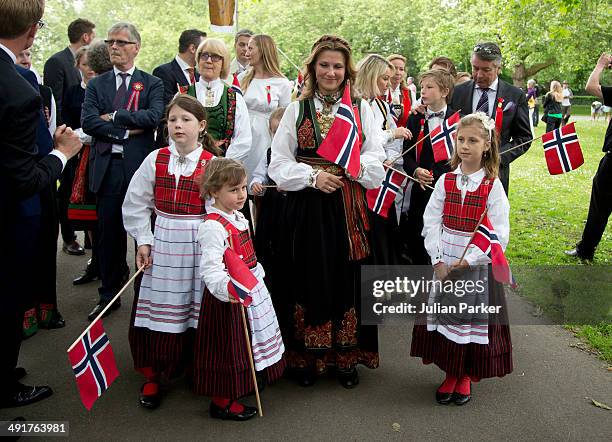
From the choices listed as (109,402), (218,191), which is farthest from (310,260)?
(109,402)

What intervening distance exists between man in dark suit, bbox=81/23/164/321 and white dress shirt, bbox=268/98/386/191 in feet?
5.26

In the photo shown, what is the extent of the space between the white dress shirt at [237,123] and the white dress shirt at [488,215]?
172cm

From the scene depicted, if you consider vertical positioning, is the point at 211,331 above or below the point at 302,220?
below

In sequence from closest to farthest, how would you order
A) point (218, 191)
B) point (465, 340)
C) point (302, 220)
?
1. point (218, 191)
2. point (465, 340)
3. point (302, 220)

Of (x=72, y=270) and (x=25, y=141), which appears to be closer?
(x=25, y=141)

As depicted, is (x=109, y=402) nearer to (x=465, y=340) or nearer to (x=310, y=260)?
(x=310, y=260)

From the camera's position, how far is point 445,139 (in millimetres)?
4879

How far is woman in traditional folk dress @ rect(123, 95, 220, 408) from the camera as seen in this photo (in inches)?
144

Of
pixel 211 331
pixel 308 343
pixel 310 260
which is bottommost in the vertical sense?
pixel 308 343

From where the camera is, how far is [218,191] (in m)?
3.42

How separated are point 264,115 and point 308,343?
256cm

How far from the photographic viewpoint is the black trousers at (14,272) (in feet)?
10.1

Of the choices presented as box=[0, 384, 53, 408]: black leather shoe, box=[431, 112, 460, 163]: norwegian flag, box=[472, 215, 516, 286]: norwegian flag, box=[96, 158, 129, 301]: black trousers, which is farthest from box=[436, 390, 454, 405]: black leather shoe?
box=[96, 158, 129, 301]: black trousers

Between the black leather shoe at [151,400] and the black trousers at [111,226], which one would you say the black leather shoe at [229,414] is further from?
the black trousers at [111,226]
